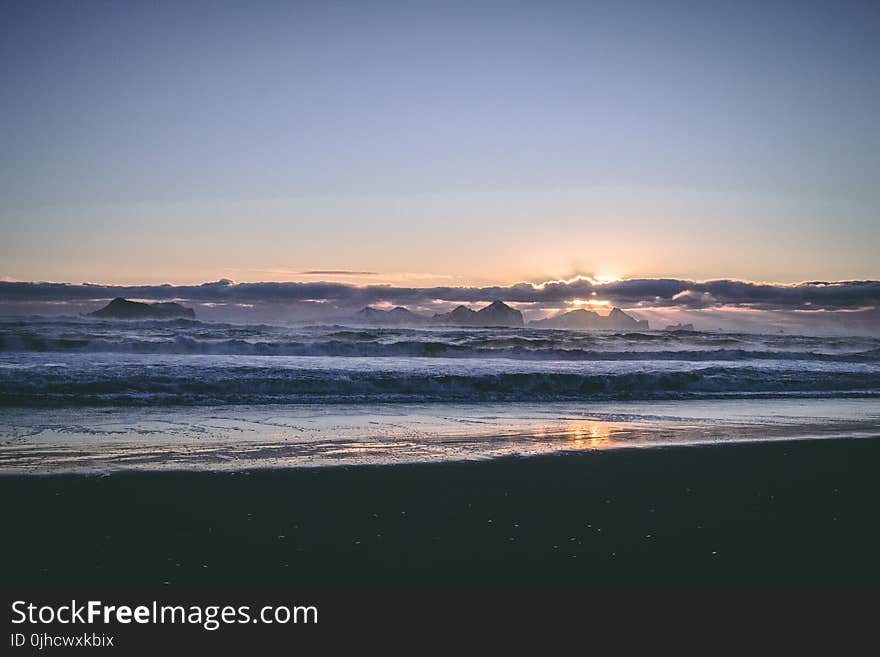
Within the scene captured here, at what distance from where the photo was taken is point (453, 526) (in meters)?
5.09

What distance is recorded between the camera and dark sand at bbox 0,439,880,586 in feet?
13.5

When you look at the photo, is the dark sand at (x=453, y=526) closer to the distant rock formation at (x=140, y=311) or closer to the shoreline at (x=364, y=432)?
the shoreline at (x=364, y=432)

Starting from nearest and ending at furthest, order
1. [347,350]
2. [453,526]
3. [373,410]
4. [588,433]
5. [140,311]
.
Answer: [453,526], [588,433], [373,410], [347,350], [140,311]

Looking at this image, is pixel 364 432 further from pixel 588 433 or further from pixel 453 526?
pixel 453 526

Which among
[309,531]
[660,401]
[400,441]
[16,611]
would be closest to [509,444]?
[400,441]

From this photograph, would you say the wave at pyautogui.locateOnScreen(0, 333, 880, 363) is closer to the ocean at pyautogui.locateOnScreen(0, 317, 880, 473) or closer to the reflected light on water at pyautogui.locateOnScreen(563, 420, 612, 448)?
the ocean at pyautogui.locateOnScreen(0, 317, 880, 473)

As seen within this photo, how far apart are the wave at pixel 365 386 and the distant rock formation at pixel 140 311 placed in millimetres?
35648

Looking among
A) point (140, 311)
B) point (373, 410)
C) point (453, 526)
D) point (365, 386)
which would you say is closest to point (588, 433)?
point (373, 410)

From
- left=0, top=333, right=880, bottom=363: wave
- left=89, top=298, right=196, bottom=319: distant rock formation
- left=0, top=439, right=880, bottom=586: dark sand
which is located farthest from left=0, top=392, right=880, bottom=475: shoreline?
left=89, top=298, right=196, bottom=319: distant rock formation

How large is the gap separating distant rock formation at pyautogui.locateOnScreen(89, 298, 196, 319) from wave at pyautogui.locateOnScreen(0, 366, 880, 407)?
117 feet

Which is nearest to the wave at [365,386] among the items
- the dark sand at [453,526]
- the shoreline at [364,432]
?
the shoreline at [364,432]

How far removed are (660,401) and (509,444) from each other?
8007 millimetres

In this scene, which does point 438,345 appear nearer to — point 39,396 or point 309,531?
point 39,396

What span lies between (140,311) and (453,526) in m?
51.4
